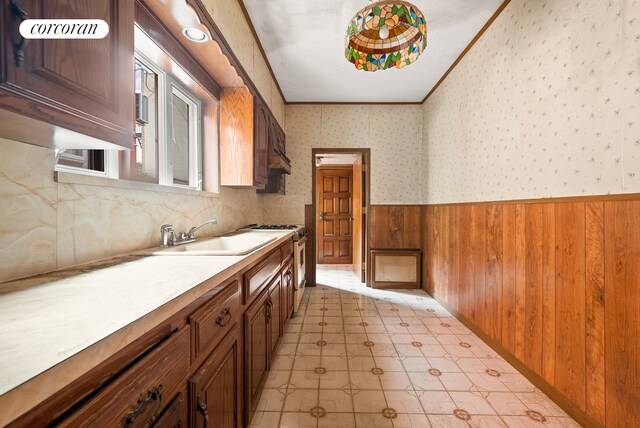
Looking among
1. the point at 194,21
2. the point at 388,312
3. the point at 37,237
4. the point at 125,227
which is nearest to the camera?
the point at 37,237

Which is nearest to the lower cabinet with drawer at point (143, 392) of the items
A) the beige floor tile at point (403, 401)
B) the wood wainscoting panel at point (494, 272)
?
the beige floor tile at point (403, 401)

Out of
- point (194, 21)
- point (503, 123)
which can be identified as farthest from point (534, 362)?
point (194, 21)

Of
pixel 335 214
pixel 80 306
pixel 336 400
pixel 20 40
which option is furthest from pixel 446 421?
pixel 335 214

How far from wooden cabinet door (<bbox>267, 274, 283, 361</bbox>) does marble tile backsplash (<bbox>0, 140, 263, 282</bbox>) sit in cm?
78

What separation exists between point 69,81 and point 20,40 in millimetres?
113

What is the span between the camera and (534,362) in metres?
1.80

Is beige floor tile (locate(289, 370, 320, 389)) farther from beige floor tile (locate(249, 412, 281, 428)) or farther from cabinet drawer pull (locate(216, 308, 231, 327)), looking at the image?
cabinet drawer pull (locate(216, 308, 231, 327))

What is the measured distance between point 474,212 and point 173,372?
265cm

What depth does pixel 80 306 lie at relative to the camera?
1.99 ft

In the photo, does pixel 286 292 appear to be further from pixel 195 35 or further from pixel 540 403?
pixel 195 35

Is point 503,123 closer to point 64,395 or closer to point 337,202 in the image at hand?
point 64,395

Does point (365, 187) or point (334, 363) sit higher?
point (365, 187)

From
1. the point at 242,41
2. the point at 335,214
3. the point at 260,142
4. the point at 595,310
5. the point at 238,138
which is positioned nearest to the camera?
the point at 595,310

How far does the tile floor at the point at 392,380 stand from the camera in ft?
4.98
